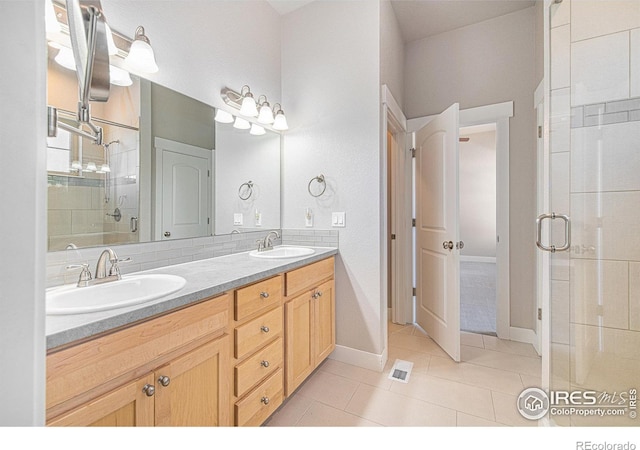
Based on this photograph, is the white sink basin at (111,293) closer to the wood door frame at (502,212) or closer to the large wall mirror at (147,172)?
the large wall mirror at (147,172)

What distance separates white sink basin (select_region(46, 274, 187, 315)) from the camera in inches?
34.2

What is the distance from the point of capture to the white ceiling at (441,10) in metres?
2.33

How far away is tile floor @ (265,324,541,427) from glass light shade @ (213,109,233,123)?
1.93 m

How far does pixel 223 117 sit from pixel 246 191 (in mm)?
554

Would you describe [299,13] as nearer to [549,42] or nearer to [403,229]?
[549,42]

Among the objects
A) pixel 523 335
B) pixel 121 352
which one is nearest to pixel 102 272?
pixel 121 352

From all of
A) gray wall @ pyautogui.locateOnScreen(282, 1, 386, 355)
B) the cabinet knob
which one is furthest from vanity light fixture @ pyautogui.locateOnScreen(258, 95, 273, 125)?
the cabinet knob

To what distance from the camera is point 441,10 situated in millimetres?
2426

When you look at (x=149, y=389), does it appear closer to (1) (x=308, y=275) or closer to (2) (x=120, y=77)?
(1) (x=308, y=275)

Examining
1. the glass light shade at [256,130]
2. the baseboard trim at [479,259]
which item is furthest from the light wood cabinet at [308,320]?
the baseboard trim at [479,259]

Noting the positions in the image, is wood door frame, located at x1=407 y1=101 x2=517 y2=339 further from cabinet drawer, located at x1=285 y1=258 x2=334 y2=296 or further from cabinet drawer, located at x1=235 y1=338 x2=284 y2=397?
cabinet drawer, located at x1=235 y1=338 x2=284 y2=397

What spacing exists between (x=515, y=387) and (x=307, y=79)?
280 cm

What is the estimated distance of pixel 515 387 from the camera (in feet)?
5.90
